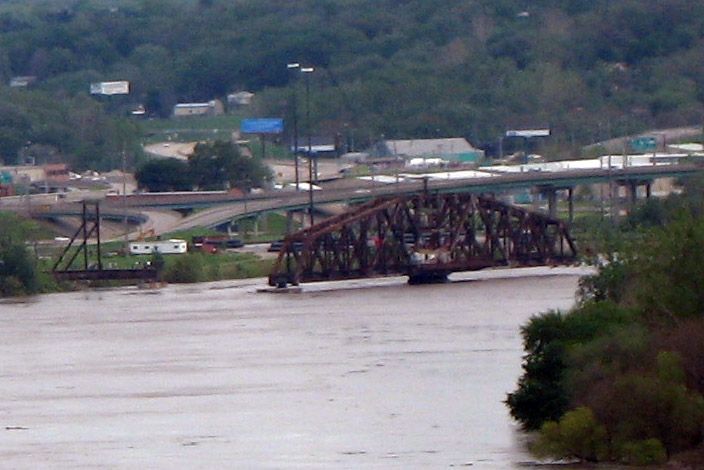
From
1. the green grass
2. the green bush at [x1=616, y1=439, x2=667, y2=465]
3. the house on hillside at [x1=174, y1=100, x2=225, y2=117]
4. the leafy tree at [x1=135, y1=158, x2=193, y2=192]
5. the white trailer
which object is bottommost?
the green bush at [x1=616, y1=439, x2=667, y2=465]

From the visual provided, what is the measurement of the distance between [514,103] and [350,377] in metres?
64.1

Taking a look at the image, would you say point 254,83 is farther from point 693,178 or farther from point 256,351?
point 256,351

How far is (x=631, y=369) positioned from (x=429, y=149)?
64.2 meters

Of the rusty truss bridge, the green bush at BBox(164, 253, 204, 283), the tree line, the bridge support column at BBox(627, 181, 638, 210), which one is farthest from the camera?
the tree line

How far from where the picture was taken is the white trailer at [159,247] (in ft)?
175

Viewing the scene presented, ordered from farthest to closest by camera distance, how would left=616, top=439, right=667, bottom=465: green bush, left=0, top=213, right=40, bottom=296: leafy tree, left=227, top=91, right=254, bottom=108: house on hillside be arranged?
1. left=227, top=91, right=254, bottom=108: house on hillside
2. left=0, top=213, right=40, bottom=296: leafy tree
3. left=616, top=439, right=667, bottom=465: green bush

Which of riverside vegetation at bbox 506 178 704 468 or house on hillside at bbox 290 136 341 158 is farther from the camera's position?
house on hillside at bbox 290 136 341 158

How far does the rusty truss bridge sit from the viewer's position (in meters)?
48.5

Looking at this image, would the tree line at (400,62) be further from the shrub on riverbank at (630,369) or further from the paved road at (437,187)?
the shrub on riverbank at (630,369)

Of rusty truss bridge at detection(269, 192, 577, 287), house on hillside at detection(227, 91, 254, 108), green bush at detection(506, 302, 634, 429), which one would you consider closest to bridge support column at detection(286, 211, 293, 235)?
rusty truss bridge at detection(269, 192, 577, 287)

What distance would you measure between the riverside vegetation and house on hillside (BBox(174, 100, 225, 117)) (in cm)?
8037

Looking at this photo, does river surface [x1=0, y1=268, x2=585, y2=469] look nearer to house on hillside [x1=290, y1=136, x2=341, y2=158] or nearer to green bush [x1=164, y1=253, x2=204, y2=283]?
green bush [x1=164, y1=253, x2=204, y2=283]

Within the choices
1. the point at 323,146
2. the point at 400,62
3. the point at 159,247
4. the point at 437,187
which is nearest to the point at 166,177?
the point at 437,187

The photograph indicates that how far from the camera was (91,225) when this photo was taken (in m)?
60.4
